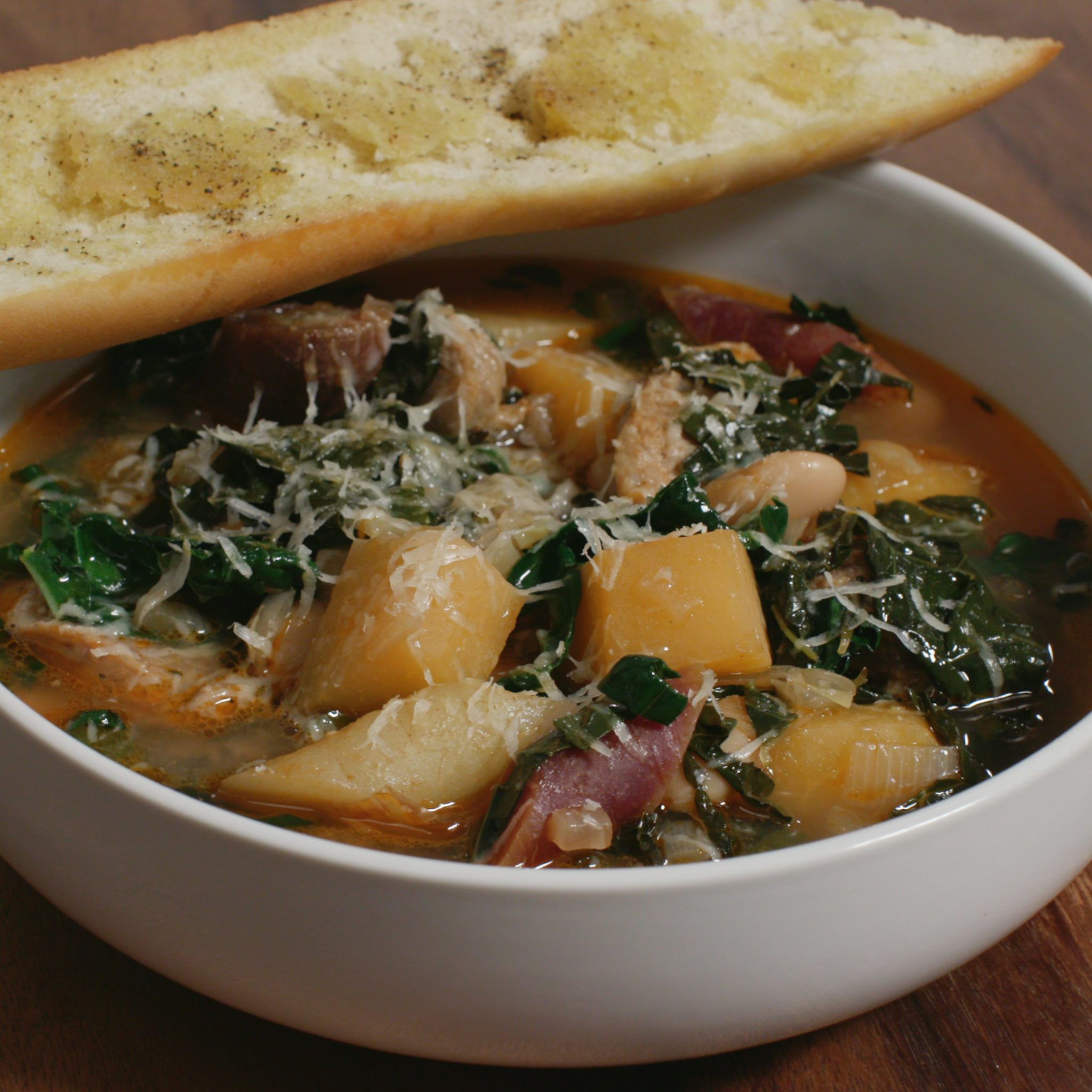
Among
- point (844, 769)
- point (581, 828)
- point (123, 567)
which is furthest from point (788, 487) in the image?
point (123, 567)

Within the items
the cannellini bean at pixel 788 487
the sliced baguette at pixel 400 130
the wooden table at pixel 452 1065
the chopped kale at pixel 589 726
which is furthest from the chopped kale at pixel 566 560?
the sliced baguette at pixel 400 130

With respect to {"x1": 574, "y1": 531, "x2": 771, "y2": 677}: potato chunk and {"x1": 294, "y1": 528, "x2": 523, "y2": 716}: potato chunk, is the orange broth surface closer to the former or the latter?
{"x1": 294, "y1": 528, "x2": 523, "y2": 716}: potato chunk

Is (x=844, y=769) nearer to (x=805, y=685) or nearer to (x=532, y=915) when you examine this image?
(x=805, y=685)

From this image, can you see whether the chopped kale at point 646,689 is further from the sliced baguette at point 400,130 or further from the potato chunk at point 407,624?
the sliced baguette at point 400,130

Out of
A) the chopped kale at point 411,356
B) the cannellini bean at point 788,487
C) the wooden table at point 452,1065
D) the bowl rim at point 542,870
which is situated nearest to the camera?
the bowl rim at point 542,870

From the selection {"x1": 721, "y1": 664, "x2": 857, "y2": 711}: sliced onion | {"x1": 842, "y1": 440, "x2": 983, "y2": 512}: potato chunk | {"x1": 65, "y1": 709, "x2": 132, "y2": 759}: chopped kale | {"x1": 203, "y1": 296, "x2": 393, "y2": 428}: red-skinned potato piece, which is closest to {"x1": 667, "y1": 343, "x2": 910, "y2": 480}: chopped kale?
{"x1": 842, "y1": 440, "x2": 983, "y2": 512}: potato chunk
